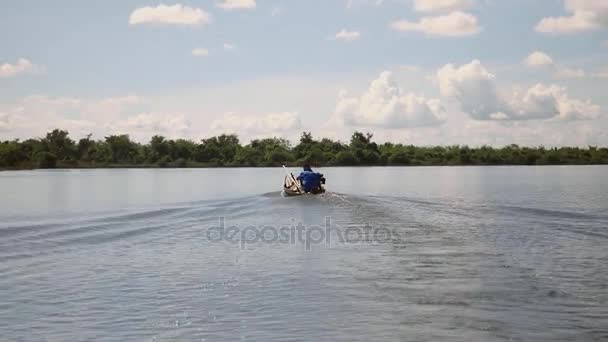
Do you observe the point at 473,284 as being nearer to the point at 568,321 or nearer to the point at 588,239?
the point at 568,321

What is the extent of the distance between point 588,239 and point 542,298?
783 centimetres

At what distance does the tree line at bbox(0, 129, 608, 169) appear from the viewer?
13712cm

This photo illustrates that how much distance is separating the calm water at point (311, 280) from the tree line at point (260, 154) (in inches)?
4525

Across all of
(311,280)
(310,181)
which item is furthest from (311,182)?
(311,280)

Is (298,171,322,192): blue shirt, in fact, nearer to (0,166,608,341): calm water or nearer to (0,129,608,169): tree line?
(0,166,608,341): calm water

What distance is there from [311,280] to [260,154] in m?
135

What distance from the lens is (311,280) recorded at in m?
11.7

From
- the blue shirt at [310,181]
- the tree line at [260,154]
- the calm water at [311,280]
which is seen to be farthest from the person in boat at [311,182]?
the tree line at [260,154]

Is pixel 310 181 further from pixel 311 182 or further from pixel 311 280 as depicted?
pixel 311 280

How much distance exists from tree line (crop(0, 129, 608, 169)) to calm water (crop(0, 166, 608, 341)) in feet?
377

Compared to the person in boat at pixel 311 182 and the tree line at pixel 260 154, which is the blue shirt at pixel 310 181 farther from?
the tree line at pixel 260 154

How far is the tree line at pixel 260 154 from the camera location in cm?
13712

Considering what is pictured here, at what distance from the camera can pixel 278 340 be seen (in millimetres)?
8023

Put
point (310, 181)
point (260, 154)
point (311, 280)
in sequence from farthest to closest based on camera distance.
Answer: point (260, 154) < point (310, 181) < point (311, 280)
